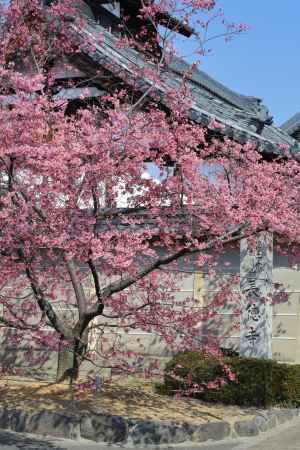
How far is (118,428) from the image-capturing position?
8547mm

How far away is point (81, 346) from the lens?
9.16m

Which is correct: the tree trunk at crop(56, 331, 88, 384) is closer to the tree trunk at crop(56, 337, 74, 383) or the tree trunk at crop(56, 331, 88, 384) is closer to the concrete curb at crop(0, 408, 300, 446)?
the tree trunk at crop(56, 337, 74, 383)

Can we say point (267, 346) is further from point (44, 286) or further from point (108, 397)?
point (44, 286)

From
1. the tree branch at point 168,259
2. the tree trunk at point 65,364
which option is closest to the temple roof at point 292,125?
the tree branch at point 168,259

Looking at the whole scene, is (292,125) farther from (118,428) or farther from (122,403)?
(118,428)

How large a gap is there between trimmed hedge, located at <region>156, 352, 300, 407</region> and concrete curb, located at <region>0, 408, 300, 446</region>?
44.4 inches

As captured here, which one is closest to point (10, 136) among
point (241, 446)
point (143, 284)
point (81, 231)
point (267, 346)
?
point (81, 231)

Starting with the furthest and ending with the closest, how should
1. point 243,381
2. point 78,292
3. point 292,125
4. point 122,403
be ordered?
point 292,125, point 243,381, point 122,403, point 78,292

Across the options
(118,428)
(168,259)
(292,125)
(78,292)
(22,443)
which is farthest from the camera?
(292,125)

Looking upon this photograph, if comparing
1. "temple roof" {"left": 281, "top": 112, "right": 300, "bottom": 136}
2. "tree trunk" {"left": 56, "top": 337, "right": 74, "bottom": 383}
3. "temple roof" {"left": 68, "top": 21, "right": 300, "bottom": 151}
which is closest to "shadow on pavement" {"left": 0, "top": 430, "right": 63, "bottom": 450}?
"tree trunk" {"left": 56, "top": 337, "right": 74, "bottom": 383}

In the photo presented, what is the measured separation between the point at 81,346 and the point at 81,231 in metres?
2.59

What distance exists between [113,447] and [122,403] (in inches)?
53.3

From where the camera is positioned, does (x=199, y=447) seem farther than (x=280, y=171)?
No

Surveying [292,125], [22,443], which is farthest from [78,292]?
[292,125]
